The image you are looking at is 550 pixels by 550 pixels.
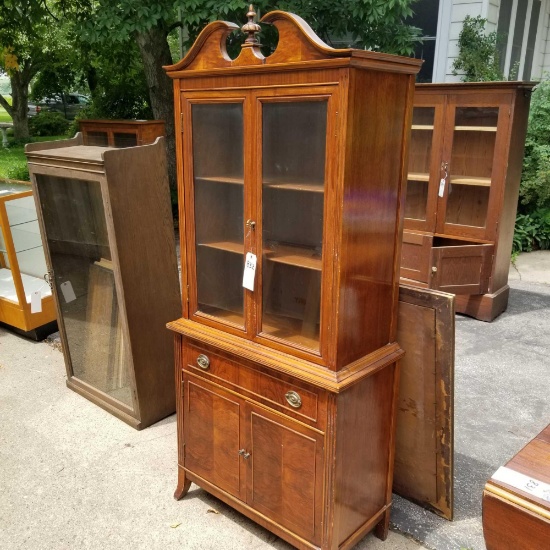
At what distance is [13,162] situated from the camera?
504 inches

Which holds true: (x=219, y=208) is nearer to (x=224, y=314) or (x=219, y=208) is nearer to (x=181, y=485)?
(x=224, y=314)

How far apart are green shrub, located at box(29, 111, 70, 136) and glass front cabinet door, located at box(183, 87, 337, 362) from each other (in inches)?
751

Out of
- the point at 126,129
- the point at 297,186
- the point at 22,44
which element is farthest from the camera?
the point at 22,44

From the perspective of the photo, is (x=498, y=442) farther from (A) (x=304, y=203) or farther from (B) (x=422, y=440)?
(A) (x=304, y=203)

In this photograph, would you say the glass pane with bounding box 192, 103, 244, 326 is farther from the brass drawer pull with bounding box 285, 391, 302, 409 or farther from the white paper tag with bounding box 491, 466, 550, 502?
the white paper tag with bounding box 491, 466, 550, 502

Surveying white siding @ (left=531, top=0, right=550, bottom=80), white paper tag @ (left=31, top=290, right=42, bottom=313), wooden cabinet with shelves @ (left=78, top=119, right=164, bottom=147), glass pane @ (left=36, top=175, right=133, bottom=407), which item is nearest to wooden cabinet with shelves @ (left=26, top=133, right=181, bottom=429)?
glass pane @ (left=36, top=175, right=133, bottom=407)

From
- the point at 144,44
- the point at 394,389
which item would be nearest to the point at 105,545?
the point at 394,389

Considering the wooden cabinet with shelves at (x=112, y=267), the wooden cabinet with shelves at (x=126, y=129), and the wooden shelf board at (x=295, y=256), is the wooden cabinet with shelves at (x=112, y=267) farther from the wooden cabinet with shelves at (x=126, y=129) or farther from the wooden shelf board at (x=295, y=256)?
the wooden cabinet with shelves at (x=126, y=129)

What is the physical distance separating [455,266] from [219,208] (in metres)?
3.01

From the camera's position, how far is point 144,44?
720 centimetres

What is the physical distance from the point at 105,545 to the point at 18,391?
5.48ft

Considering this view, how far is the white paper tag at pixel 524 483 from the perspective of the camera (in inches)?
55.0

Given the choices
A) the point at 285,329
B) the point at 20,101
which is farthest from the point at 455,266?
the point at 20,101

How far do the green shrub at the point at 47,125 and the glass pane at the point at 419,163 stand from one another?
56.2 feet
